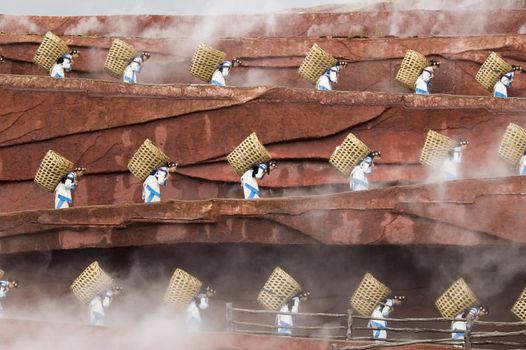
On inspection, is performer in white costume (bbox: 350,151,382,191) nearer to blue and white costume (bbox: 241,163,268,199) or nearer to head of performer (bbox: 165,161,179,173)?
blue and white costume (bbox: 241,163,268,199)

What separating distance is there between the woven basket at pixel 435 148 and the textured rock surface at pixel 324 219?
3.14ft

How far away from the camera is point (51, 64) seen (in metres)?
18.0

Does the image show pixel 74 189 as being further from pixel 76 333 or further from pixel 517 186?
pixel 517 186

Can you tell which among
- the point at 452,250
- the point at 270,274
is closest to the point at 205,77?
the point at 270,274

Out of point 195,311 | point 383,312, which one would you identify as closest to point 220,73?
point 195,311

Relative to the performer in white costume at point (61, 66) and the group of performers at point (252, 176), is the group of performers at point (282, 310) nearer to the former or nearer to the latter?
the group of performers at point (252, 176)

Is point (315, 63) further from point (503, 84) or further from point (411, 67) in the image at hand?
point (503, 84)

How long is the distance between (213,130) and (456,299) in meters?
4.49

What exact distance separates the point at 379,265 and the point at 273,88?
10.1 feet

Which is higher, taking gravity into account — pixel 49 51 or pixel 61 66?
pixel 49 51

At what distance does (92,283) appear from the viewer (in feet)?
49.6

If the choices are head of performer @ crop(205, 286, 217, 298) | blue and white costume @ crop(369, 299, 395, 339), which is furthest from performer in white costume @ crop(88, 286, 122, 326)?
blue and white costume @ crop(369, 299, 395, 339)

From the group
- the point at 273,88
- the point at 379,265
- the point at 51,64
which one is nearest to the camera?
the point at 379,265

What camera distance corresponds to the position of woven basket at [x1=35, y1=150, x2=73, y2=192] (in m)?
16.0
